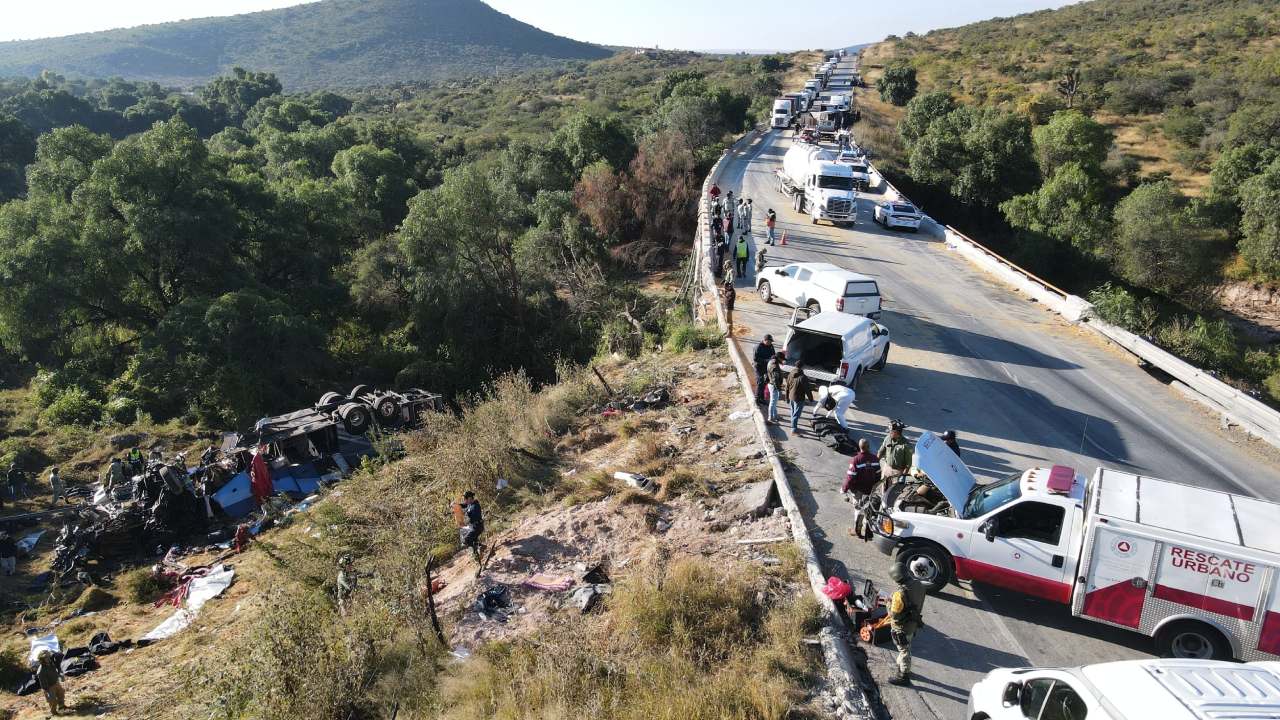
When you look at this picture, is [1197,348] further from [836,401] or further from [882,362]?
[836,401]

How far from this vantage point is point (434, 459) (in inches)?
549

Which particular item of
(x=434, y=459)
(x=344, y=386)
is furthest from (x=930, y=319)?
(x=344, y=386)

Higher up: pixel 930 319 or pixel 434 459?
pixel 930 319

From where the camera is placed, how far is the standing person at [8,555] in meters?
15.1

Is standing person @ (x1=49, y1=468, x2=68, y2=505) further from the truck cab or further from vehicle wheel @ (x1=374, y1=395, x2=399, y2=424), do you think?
the truck cab

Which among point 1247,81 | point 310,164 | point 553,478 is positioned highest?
point 1247,81

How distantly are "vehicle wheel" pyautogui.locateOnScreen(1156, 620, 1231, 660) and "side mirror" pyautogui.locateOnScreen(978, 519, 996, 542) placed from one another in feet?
5.75

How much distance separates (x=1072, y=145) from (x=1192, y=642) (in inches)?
1655

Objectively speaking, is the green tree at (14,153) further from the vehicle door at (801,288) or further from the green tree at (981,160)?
the green tree at (981,160)

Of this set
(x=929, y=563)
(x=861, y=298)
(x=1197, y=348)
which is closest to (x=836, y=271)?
(x=861, y=298)

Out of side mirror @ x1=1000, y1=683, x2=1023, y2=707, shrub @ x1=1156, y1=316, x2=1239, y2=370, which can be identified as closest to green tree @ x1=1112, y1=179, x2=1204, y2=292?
shrub @ x1=1156, y1=316, x2=1239, y2=370

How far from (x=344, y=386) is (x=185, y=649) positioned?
617 inches

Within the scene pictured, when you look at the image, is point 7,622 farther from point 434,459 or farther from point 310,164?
point 310,164

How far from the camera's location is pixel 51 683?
9727 mm
